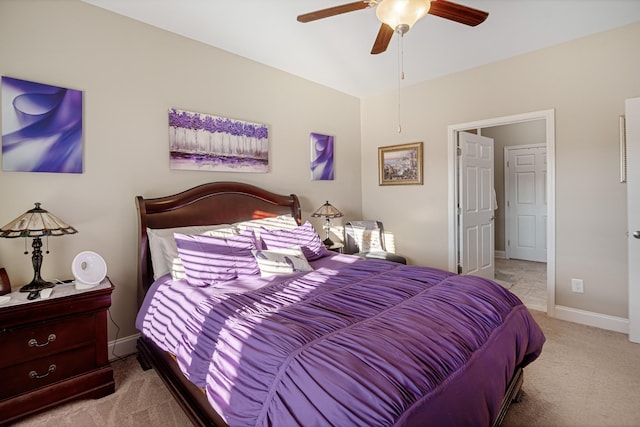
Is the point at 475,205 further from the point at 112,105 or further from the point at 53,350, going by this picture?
the point at 53,350

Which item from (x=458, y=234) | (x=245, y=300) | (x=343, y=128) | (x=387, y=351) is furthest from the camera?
(x=343, y=128)

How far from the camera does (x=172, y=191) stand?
2.98 meters

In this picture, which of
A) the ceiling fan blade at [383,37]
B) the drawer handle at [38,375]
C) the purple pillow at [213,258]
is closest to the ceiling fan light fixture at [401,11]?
the ceiling fan blade at [383,37]

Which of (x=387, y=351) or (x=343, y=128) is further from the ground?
(x=343, y=128)

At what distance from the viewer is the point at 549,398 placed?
2047mm

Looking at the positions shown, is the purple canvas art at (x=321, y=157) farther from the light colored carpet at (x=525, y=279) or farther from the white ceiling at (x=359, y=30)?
the light colored carpet at (x=525, y=279)

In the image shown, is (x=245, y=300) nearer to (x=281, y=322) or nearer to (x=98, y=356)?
(x=281, y=322)

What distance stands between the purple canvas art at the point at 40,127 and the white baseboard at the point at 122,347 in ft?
4.61

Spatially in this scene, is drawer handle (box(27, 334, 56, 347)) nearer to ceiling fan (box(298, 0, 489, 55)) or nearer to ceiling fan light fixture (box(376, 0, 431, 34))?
ceiling fan (box(298, 0, 489, 55))

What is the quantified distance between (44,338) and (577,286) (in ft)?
14.5

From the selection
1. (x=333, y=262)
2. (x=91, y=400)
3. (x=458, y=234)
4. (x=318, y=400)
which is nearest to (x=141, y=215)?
(x=91, y=400)

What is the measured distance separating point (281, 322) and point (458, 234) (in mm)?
3145

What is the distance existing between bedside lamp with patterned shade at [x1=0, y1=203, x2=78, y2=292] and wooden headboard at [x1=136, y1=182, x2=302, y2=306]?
0.59m

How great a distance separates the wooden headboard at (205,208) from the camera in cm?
262
